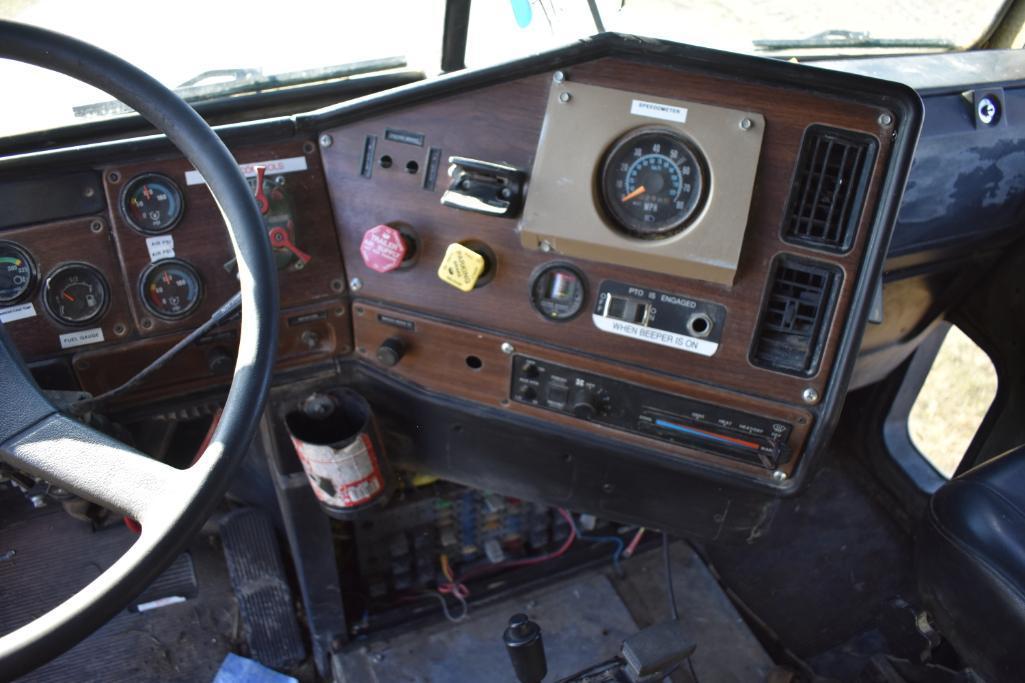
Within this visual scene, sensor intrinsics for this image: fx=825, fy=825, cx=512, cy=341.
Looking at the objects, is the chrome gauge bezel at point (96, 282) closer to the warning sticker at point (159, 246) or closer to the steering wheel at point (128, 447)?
the warning sticker at point (159, 246)

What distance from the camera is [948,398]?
2926mm

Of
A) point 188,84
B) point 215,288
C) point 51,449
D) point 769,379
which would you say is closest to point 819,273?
point 769,379

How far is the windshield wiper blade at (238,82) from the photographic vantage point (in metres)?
1.69

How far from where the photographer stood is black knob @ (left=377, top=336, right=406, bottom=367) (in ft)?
5.25

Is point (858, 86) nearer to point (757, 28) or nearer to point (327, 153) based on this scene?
point (327, 153)

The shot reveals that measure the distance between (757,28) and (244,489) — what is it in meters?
1.90

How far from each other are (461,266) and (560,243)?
0.18m

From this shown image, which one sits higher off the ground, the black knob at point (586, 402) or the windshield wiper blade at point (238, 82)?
the windshield wiper blade at point (238, 82)

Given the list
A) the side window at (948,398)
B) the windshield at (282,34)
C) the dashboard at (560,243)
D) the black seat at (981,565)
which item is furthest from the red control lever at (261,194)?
the side window at (948,398)

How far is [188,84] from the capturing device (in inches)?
68.6

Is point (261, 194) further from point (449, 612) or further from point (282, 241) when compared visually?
point (449, 612)

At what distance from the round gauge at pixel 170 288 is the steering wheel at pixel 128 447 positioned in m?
0.31

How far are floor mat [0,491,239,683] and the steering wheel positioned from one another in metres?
1.19

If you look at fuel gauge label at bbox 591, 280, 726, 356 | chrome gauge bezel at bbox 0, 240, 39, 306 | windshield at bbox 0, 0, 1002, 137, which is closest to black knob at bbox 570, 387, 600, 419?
fuel gauge label at bbox 591, 280, 726, 356
